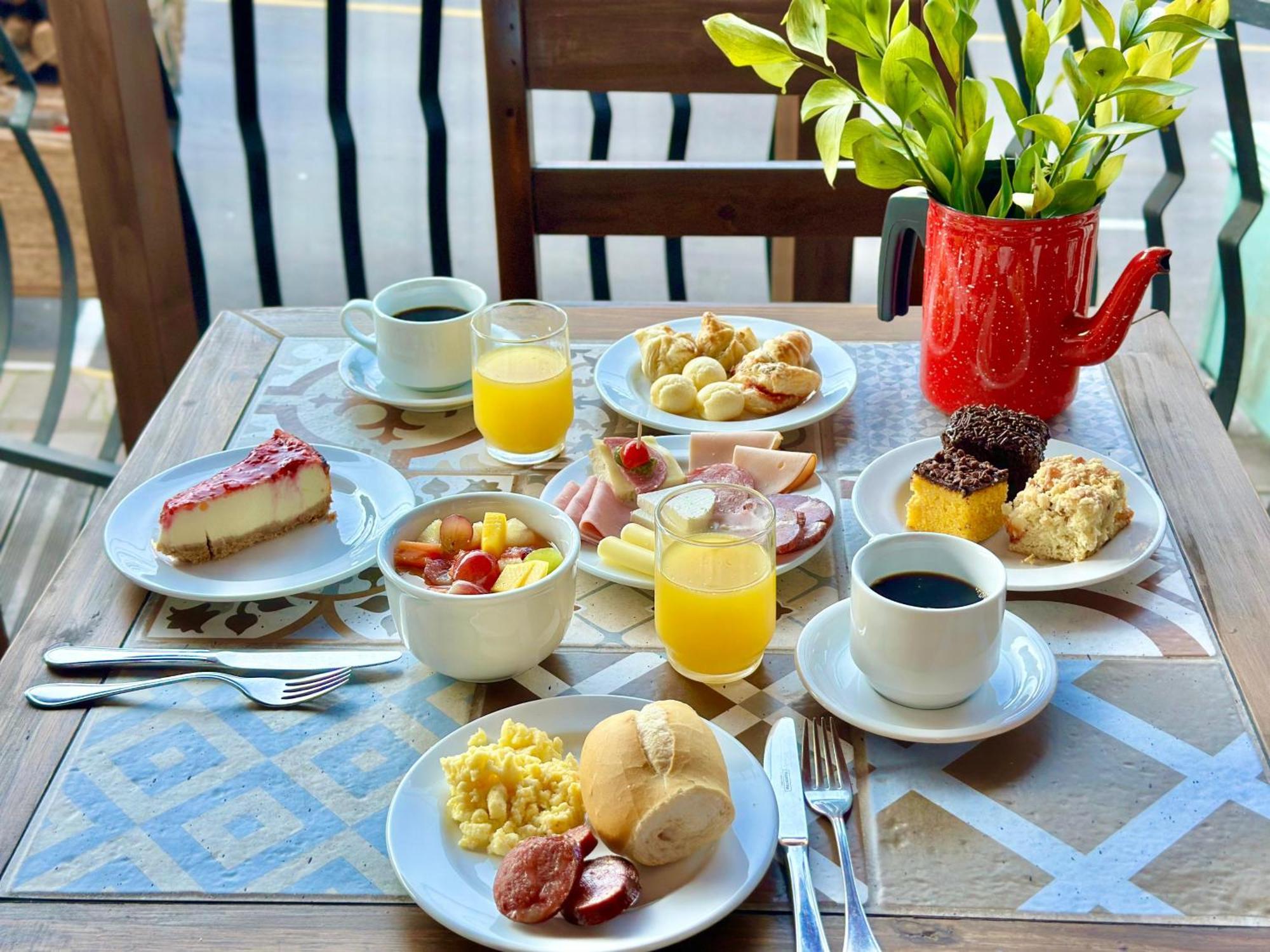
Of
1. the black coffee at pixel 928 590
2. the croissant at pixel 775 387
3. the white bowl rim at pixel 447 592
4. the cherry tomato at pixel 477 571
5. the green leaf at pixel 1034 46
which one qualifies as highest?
the green leaf at pixel 1034 46

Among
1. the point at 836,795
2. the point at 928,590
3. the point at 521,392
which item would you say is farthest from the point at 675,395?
the point at 836,795

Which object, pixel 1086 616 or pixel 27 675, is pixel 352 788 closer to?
pixel 27 675

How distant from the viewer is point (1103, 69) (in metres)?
1.14

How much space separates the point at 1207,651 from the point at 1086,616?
3.8 inches

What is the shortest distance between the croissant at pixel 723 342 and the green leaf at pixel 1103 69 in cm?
49

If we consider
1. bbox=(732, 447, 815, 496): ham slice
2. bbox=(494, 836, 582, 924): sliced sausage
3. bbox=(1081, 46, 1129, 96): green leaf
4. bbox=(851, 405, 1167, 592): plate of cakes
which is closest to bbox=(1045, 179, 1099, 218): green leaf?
bbox=(1081, 46, 1129, 96): green leaf

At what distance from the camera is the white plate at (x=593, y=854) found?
2.42 ft

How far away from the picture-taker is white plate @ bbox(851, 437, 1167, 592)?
109cm

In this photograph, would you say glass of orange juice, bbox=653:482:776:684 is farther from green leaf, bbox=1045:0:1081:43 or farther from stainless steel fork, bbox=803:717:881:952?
green leaf, bbox=1045:0:1081:43

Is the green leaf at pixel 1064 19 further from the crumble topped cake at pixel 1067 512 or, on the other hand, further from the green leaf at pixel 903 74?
the crumble topped cake at pixel 1067 512

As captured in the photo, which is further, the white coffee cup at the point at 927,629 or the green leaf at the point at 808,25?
the green leaf at the point at 808,25

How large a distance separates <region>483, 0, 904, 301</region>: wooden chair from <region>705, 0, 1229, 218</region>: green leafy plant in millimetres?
486

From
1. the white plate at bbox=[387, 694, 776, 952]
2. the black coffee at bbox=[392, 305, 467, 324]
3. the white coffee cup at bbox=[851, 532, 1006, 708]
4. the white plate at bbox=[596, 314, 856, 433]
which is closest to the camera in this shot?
the white plate at bbox=[387, 694, 776, 952]

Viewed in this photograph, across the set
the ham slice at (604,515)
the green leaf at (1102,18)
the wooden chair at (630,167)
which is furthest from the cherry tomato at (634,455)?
the wooden chair at (630,167)
